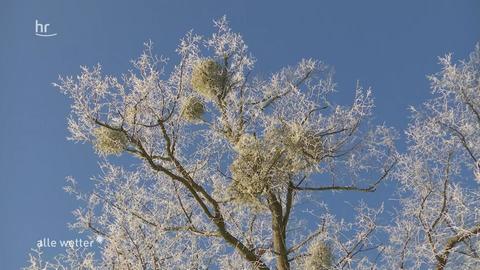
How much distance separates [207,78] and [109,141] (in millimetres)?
1142

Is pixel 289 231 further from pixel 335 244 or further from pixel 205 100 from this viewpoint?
pixel 205 100

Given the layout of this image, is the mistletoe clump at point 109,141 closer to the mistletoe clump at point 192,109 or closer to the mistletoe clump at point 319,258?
the mistletoe clump at point 192,109

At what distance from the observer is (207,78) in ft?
23.2

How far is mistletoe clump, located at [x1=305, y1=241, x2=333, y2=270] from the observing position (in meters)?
7.01

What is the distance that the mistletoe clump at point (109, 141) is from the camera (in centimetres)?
660

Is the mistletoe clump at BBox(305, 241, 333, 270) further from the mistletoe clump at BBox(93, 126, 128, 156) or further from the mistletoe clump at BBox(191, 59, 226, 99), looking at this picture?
the mistletoe clump at BBox(93, 126, 128, 156)

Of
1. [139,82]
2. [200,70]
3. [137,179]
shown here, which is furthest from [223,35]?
[137,179]

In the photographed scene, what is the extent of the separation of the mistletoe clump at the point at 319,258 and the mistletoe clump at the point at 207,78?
180cm

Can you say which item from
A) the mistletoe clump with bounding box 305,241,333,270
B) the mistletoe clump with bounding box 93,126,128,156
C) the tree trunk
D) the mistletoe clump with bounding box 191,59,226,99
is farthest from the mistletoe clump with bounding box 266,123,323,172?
the mistletoe clump with bounding box 93,126,128,156

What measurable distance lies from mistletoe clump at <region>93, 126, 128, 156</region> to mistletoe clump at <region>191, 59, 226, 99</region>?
907mm

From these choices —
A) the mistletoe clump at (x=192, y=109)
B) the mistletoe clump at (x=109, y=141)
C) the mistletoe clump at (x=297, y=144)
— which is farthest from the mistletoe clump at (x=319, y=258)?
the mistletoe clump at (x=109, y=141)

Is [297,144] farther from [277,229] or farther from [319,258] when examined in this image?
[319,258]

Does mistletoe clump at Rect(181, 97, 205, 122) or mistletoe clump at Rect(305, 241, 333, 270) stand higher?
mistletoe clump at Rect(181, 97, 205, 122)

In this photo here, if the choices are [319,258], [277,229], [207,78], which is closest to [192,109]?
[207,78]
